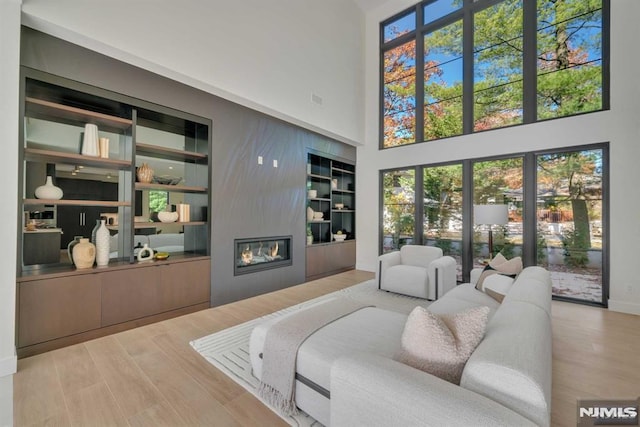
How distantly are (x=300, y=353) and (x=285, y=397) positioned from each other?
30cm

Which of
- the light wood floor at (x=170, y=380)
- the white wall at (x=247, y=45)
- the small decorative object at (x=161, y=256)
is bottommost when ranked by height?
the light wood floor at (x=170, y=380)

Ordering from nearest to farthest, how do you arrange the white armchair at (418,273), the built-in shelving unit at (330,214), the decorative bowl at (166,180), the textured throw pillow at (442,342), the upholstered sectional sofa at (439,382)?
the upholstered sectional sofa at (439,382), the textured throw pillow at (442,342), the decorative bowl at (166,180), the white armchair at (418,273), the built-in shelving unit at (330,214)

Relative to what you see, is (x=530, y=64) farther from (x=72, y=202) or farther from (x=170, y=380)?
(x=72, y=202)

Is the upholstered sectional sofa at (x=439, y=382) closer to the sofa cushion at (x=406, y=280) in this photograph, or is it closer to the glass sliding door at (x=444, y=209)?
the sofa cushion at (x=406, y=280)

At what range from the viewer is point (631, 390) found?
2018 mm

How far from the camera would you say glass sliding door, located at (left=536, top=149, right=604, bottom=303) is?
3.92m

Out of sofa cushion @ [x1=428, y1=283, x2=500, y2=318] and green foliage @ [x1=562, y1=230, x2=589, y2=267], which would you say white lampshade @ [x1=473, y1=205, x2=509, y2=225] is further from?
sofa cushion @ [x1=428, y1=283, x2=500, y2=318]

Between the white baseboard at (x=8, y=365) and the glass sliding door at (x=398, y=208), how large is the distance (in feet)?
17.2

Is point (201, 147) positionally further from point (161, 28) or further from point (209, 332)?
point (209, 332)

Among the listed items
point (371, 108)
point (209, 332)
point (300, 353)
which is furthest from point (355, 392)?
point (371, 108)

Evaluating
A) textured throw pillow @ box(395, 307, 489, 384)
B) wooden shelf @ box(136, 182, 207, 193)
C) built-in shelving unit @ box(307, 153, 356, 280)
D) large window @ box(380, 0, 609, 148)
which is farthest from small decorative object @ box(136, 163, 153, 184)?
large window @ box(380, 0, 609, 148)

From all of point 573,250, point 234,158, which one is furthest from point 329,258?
point 573,250

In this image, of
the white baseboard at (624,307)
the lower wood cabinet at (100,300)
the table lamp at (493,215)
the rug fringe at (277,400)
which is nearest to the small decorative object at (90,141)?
the lower wood cabinet at (100,300)

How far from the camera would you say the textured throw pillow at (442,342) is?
1.24m
